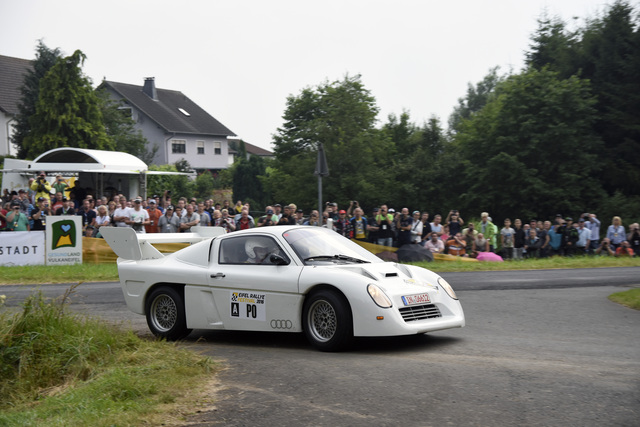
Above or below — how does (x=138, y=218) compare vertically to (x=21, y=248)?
above

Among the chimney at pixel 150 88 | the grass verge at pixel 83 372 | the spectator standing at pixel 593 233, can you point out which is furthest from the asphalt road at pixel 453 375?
the chimney at pixel 150 88

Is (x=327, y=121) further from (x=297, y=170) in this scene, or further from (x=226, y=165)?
(x=226, y=165)

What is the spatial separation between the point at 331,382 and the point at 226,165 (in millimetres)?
74913

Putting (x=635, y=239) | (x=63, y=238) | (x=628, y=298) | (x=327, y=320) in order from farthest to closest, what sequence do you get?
1. (x=635, y=239)
2. (x=63, y=238)
3. (x=628, y=298)
4. (x=327, y=320)

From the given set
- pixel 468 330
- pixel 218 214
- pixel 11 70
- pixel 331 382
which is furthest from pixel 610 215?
pixel 11 70

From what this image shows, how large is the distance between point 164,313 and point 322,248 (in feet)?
7.77

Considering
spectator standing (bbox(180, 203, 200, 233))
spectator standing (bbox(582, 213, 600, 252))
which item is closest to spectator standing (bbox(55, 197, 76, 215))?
spectator standing (bbox(180, 203, 200, 233))

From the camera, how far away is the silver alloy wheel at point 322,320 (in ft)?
28.8

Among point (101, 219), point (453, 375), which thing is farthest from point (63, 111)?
point (453, 375)

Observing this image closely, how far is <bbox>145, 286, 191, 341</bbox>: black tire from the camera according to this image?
33.2 feet

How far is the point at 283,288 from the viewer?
9188 mm

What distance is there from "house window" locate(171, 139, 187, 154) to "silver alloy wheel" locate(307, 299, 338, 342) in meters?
66.0

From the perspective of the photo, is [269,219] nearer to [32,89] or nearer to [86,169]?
[86,169]

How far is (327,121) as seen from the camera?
45.4 meters
